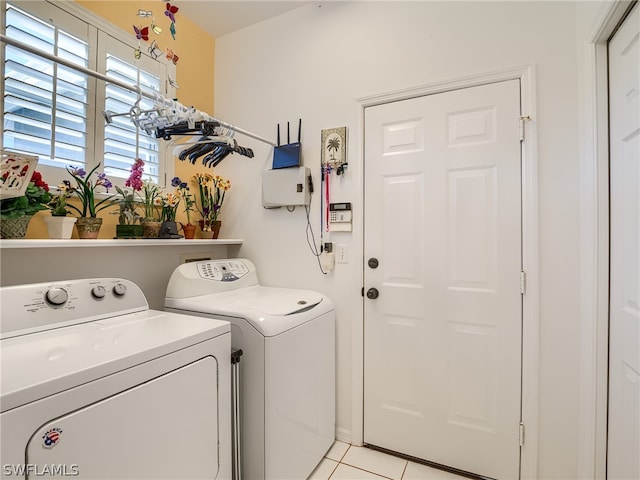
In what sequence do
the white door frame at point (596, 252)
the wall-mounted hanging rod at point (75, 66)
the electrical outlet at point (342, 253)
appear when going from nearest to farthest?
the wall-mounted hanging rod at point (75, 66) < the white door frame at point (596, 252) < the electrical outlet at point (342, 253)

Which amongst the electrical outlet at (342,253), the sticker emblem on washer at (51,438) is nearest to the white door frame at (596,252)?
the electrical outlet at (342,253)

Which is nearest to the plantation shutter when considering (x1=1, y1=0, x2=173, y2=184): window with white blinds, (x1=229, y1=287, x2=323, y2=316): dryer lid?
(x1=1, y1=0, x2=173, y2=184): window with white blinds

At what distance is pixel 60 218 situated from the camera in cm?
140

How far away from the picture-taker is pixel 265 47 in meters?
2.32

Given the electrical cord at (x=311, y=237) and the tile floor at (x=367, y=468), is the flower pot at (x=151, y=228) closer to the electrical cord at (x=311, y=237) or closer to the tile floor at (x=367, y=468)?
the electrical cord at (x=311, y=237)

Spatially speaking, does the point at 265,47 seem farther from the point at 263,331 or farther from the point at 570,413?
the point at 570,413

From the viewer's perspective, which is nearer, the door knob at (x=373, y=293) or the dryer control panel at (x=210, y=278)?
the dryer control panel at (x=210, y=278)

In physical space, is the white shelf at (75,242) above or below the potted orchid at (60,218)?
below

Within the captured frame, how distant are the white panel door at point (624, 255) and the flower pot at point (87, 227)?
2242 millimetres

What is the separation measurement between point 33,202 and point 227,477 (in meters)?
1.35

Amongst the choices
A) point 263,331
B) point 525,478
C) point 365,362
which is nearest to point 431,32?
point 263,331

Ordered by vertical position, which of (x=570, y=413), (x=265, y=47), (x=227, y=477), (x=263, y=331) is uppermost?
(x=265, y=47)

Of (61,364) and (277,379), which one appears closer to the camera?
(61,364)

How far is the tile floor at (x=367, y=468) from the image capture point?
1.71 m
